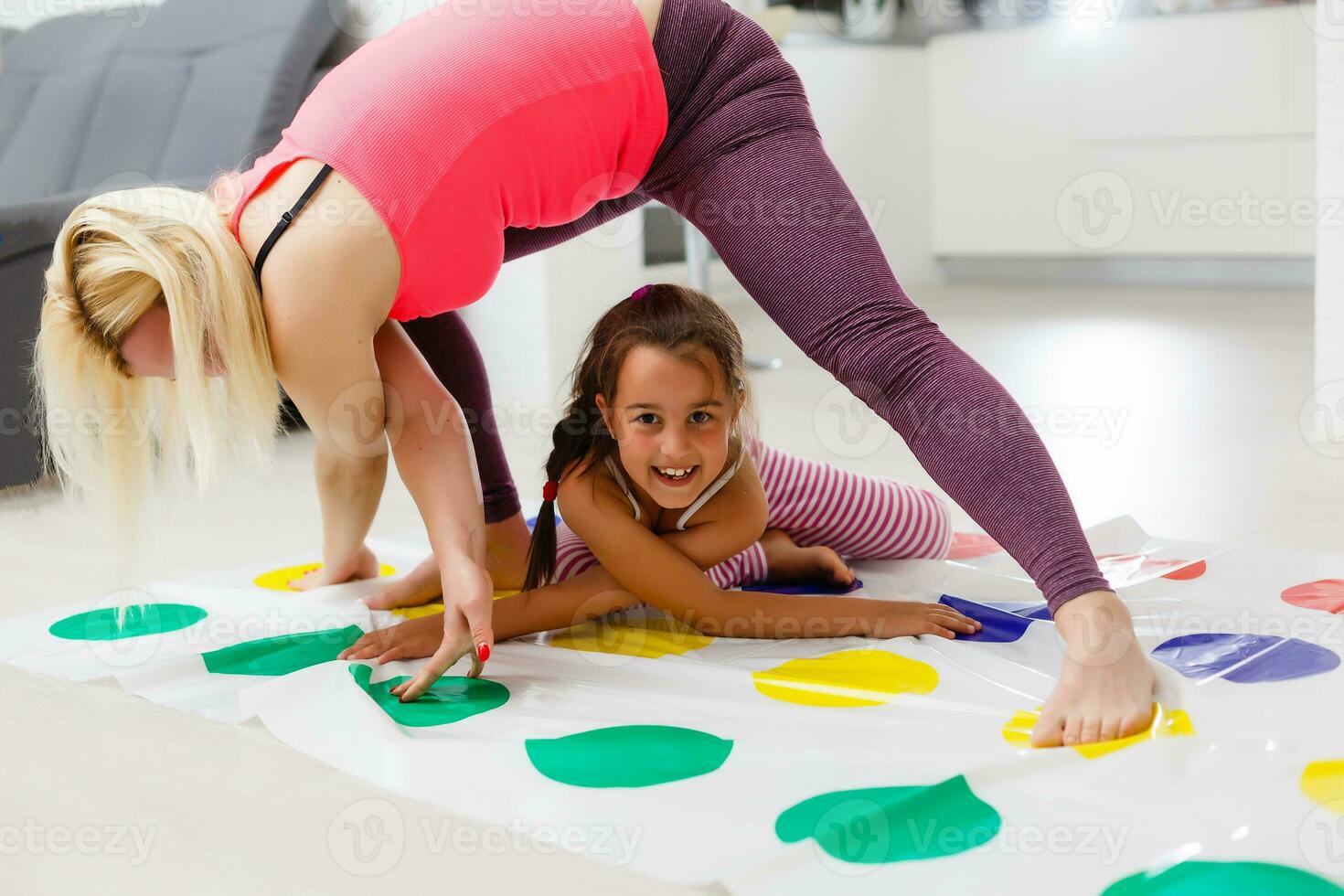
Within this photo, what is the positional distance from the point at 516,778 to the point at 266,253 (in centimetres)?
45

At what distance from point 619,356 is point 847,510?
342 mm

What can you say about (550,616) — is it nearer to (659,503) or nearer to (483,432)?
(659,503)

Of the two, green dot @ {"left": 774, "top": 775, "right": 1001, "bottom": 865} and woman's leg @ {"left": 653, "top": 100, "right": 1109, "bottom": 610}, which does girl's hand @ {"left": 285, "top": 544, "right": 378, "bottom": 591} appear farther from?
green dot @ {"left": 774, "top": 775, "right": 1001, "bottom": 865}

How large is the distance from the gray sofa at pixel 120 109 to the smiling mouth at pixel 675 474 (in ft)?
3.69

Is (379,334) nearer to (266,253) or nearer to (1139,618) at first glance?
(266,253)

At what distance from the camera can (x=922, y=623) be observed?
1.20m

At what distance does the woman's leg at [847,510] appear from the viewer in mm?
1425

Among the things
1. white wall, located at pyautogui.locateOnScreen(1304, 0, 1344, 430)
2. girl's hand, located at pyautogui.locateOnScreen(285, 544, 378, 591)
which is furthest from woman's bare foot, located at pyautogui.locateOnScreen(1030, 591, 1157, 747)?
white wall, located at pyautogui.locateOnScreen(1304, 0, 1344, 430)

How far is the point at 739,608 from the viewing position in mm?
1240

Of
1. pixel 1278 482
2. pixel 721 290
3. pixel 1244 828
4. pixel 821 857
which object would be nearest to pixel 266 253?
pixel 821 857

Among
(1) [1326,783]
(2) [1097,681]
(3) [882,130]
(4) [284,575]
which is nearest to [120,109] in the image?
(4) [284,575]

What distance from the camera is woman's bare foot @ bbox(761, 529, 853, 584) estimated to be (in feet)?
4.57

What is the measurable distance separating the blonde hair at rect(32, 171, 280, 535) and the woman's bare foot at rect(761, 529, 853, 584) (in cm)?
55

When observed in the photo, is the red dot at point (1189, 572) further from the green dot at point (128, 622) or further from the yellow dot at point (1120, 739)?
the green dot at point (128, 622)
